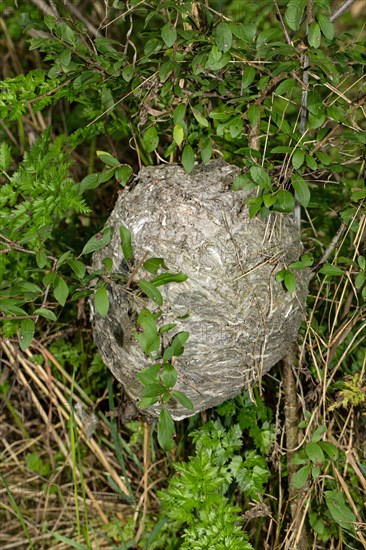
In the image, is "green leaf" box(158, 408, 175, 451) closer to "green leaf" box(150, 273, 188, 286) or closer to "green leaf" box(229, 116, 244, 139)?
"green leaf" box(150, 273, 188, 286)

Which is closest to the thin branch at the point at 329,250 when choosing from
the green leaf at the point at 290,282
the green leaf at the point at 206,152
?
the green leaf at the point at 290,282

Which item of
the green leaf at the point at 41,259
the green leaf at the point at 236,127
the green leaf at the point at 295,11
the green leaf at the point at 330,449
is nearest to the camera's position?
the green leaf at the point at 295,11

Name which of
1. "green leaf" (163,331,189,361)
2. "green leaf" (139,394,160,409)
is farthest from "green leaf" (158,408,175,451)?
"green leaf" (163,331,189,361)

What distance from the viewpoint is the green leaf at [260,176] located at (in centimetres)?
159

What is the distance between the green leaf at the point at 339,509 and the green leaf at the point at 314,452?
0.43ft

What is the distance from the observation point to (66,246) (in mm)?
2217

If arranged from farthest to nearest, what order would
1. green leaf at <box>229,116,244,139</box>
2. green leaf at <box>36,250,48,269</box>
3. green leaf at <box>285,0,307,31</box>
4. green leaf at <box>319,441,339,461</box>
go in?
green leaf at <box>319,441,339,461</box> → green leaf at <box>229,116,244,139</box> → green leaf at <box>36,250,48,269</box> → green leaf at <box>285,0,307,31</box>

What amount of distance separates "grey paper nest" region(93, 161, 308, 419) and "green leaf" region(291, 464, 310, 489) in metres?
0.31

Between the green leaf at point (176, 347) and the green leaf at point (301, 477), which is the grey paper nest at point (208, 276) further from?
the green leaf at point (301, 477)

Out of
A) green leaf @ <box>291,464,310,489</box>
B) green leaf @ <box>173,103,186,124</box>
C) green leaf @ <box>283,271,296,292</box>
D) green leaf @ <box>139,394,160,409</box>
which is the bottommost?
green leaf @ <box>291,464,310,489</box>

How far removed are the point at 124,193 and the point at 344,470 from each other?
1.09 m

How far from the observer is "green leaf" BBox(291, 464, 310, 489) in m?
1.78

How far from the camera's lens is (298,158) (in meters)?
1.61

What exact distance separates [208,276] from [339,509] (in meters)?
0.78
